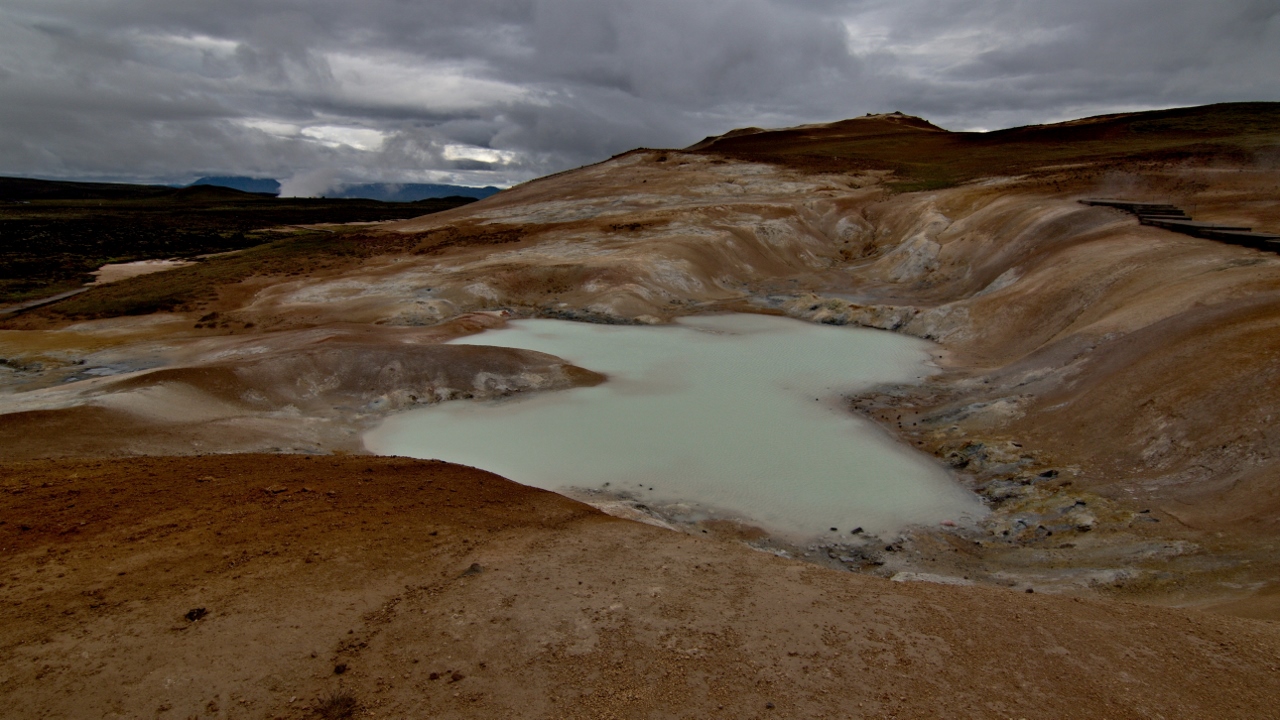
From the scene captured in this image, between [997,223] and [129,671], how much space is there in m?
46.5

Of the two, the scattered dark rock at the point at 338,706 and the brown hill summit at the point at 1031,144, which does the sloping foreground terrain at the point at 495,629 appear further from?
the brown hill summit at the point at 1031,144

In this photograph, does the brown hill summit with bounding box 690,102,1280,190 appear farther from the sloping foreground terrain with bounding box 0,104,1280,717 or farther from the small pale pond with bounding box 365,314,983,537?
the small pale pond with bounding box 365,314,983,537

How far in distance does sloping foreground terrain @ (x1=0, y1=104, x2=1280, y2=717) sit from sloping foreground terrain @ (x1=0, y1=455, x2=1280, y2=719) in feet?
0.14

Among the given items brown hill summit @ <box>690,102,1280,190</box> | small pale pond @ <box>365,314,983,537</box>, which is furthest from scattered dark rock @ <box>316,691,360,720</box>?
brown hill summit @ <box>690,102,1280,190</box>

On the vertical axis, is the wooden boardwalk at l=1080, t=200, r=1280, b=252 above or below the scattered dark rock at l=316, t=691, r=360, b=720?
above

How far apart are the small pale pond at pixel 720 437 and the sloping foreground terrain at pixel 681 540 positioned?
1136 millimetres

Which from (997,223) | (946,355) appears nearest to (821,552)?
(946,355)

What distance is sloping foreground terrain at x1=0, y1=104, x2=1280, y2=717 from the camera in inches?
293

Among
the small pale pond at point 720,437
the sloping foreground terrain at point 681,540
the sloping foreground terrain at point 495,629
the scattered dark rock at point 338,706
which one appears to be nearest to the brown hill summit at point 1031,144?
the sloping foreground terrain at point 681,540

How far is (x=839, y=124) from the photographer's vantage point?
114250mm

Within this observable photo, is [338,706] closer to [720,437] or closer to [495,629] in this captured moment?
[495,629]

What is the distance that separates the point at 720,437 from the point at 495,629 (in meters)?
13.1

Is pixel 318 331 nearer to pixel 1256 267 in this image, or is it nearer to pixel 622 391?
pixel 622 391

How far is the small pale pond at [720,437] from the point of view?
16.8 meters
